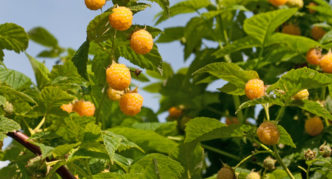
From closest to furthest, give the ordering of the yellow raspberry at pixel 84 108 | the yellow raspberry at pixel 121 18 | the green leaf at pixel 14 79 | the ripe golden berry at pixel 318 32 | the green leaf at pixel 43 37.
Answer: the yellow raspberry at pixel 121 18 < the green leaf at pixel 14 79 < the yellow raspberry at pixel 84 108 < the ripe golden berry at pixel 318 32 < the green leaf at pixel 43 37

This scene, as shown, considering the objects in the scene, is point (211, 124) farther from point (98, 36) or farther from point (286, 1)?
point (286, 1)

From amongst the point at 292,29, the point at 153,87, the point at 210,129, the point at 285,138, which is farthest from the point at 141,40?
the point at 153,87

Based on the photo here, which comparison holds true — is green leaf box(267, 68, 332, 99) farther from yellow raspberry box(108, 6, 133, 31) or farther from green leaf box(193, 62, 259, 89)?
yellow raspberry box(108, 6, 133, 31)

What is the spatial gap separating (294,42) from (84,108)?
148 centimetres

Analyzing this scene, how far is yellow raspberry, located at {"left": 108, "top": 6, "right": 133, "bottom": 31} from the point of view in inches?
73.5

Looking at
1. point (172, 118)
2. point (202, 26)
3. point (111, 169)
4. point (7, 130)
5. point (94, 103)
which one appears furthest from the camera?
point (172, 118)

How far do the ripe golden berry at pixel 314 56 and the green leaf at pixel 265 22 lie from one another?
0.93 ft

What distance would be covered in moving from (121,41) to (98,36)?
0.18 m

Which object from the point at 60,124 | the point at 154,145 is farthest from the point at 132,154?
the point at 60,124

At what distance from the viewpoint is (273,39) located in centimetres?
317

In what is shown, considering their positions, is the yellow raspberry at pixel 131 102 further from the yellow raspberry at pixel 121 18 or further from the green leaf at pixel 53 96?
the yellow raspberry at pixel 121 18

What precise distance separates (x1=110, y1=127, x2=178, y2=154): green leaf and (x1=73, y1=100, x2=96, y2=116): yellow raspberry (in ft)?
0.57

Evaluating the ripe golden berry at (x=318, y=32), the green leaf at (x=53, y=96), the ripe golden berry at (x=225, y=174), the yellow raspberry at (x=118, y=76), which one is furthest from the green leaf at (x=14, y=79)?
the ripe golden berry at (x=318, y=32)

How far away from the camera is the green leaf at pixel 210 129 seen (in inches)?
84.0
